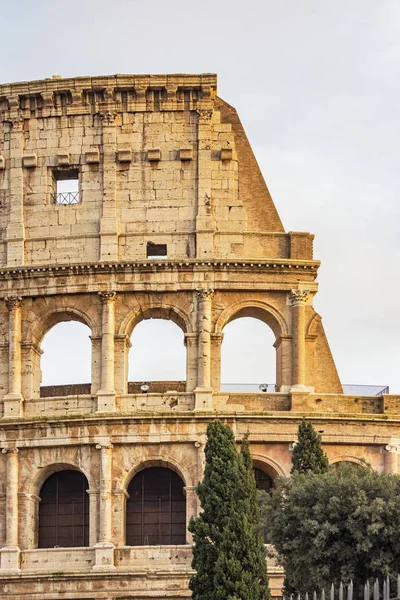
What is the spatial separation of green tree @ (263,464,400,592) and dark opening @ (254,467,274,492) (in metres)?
9.06

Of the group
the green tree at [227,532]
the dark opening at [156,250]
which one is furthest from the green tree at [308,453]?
the dark opening at [156,250]

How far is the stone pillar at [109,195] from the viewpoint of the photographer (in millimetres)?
44656

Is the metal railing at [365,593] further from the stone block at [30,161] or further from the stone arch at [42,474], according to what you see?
the stone block at [30,161]

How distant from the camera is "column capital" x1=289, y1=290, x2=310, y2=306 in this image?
4419cm

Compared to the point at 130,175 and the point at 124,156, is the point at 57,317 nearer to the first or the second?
the point at 130,175

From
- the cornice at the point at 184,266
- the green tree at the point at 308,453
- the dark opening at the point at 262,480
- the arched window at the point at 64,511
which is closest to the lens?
the green tree at the point at 308,453

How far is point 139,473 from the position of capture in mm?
43594

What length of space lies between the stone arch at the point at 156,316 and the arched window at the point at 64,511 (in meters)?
4.50

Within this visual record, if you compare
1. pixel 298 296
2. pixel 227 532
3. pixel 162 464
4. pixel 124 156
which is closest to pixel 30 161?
pixel 124 156

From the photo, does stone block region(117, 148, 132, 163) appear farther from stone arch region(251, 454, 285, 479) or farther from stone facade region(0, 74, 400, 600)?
stone arch region(251, 454, 285, 479)

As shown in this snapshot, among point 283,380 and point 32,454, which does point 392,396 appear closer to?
point 283,380

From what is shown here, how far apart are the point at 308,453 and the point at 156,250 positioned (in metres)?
9.25

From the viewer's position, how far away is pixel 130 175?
1794 inches

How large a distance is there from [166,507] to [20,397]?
5300 millimetres
